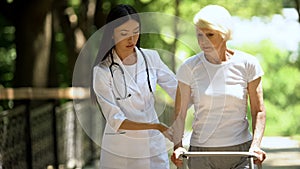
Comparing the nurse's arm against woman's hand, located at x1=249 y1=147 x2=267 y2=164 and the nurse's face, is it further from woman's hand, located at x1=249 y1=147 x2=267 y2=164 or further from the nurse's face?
woman's hand, located at x1=249 y1=147 x2=267 y2=164

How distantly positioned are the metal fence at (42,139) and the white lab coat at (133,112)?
2322 mm

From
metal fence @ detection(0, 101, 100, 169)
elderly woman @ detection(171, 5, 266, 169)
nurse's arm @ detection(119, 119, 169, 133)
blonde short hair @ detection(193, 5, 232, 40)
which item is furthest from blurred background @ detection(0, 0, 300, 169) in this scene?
blonde short hair @ detection(193, 5, 232, 40)

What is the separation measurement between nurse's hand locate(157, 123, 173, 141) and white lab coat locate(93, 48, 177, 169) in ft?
0.10

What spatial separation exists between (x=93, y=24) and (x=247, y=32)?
1358 centimetres

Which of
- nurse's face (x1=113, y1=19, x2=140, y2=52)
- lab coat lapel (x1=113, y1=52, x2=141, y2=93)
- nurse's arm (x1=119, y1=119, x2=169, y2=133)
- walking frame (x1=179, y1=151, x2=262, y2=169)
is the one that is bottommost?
walking frame (x1=179, y1=151, x2=262, y2=169)

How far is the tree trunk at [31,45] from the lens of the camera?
12508 mm

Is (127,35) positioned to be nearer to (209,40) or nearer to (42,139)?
(209,40)

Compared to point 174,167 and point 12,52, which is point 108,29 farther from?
point 12,52

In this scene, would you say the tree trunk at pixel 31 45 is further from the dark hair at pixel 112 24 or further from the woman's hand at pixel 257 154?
the woman's hand at pixel 257 154

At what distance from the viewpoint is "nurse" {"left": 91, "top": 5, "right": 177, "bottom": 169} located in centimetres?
423

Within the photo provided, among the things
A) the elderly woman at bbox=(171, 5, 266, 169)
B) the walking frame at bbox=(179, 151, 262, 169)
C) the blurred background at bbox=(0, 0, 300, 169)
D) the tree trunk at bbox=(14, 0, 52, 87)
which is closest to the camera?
the walking frame at bbox=(179, 151, 262, 169)

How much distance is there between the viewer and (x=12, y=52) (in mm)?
27922

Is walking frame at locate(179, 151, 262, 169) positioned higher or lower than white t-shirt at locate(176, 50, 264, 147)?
lower

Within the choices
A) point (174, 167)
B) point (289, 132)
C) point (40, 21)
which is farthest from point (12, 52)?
point (174, 167)
